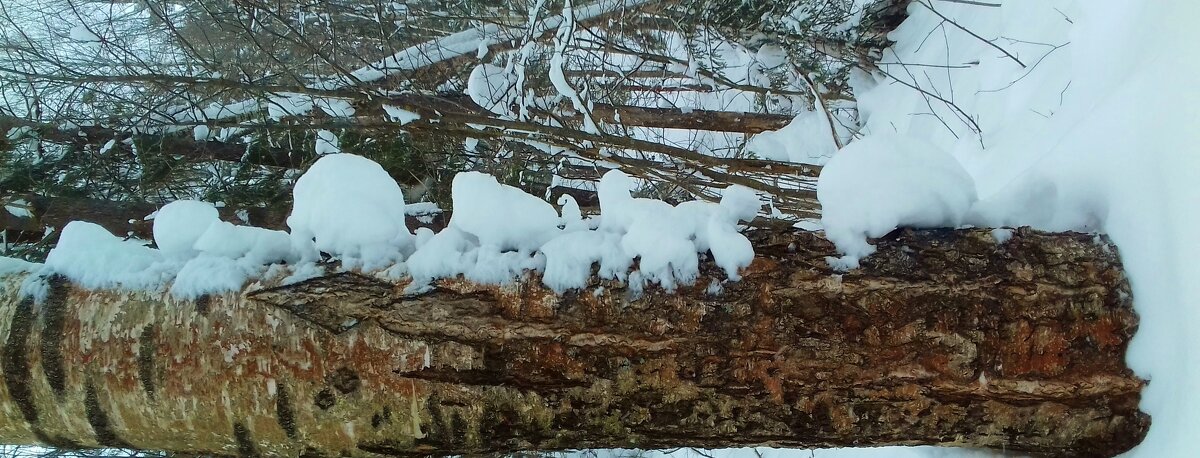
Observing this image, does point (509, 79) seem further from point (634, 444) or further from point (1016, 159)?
point (634, 444)

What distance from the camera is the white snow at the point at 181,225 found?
121 cm

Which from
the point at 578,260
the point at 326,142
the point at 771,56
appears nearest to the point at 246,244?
the point at 578,260

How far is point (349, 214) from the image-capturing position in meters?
1.19

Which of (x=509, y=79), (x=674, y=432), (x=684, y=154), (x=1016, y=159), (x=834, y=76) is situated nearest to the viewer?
(x=674, y=432)

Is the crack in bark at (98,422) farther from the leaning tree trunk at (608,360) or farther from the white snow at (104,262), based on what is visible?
the white snow at (104,262)

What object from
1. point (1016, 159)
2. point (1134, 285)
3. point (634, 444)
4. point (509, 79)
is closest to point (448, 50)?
point (509, 79)

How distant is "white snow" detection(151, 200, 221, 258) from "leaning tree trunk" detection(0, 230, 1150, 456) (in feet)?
0.44

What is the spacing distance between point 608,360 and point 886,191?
0.68 metres

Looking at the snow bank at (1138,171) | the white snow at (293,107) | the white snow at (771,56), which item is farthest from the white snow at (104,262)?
the white snow at (771,56)

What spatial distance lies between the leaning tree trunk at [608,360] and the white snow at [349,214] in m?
0.08

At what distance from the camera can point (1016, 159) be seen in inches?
90.8

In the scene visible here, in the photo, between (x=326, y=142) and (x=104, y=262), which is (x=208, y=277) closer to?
(x=104, y=262)

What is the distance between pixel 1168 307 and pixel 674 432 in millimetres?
956

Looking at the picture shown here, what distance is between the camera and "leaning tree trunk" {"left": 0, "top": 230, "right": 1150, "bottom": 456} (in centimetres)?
110
